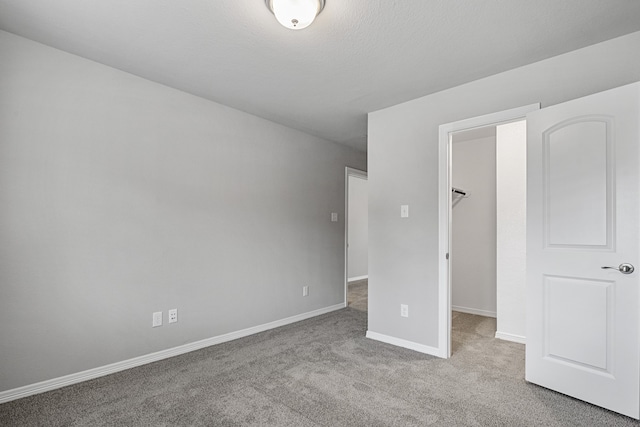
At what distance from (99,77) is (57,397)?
2310 millimetres

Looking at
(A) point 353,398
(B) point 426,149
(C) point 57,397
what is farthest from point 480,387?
(C) point 57,397

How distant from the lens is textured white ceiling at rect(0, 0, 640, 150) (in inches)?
72.2

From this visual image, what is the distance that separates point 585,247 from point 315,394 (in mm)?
2025

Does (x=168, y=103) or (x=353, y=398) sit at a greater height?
(x=168, y=103)

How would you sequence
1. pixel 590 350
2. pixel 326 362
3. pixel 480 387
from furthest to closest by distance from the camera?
pixel 326 362, pixel 480 387, pixel 590 350

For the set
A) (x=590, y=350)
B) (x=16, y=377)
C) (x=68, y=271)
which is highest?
(x=68, y=271)

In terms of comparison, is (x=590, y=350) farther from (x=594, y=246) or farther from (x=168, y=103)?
(x=168, y=103)

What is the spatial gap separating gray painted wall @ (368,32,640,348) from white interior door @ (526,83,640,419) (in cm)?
29

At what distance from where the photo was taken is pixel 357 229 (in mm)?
7355

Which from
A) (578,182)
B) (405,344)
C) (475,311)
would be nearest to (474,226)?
(475,311)

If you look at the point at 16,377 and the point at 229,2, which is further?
the point at 16,377

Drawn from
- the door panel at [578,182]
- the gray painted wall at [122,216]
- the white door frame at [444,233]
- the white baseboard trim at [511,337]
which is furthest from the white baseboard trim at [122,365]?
the door panel at [578,182]

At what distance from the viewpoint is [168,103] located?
9.48 feet

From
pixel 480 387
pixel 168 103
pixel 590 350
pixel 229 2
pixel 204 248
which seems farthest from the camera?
pixel 204 248
